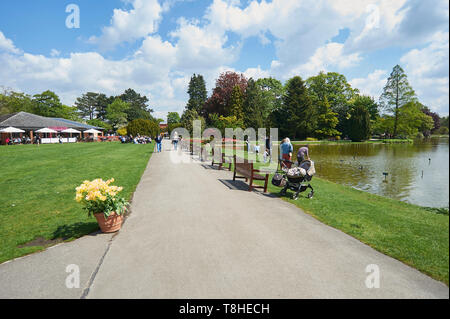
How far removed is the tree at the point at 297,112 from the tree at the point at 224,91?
13.5 metres

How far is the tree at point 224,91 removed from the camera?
60656 millimetres

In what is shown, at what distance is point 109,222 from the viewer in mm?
4531

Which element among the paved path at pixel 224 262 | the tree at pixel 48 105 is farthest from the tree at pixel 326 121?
the tree at pixel 48 105

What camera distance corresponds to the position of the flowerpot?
4.48 m

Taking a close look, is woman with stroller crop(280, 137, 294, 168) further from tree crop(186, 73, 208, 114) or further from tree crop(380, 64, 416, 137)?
tree crop(186, 73, 208, 114)

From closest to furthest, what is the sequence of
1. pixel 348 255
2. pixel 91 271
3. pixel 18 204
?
pixel 91 271 → pixel 348 255 → pixel 18 204

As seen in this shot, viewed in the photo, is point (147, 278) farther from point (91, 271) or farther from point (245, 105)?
point (245, 105)

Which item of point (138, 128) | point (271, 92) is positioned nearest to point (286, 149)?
point (138, 128)

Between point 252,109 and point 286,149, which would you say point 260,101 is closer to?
point 252,109

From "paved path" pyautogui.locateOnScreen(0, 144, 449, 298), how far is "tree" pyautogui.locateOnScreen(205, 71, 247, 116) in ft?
184

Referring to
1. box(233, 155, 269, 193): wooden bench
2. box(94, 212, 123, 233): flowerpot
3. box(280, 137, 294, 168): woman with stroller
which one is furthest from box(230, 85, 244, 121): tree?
box(94, 212, 123, 233): flowerpot
